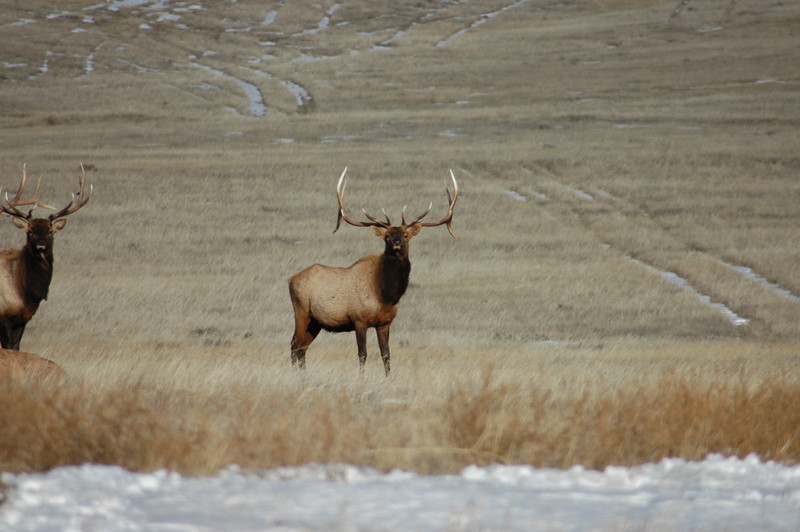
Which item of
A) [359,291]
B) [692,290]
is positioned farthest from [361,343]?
Answer: [692,290]

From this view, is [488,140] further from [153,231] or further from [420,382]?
[420,382]

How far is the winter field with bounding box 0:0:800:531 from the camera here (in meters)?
4.50

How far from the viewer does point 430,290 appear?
21234mm

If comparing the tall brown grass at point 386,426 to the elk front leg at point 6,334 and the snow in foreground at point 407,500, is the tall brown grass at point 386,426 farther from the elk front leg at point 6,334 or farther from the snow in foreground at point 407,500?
the elk front leg at point 6,334

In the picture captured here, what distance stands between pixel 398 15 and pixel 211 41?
80.5ft

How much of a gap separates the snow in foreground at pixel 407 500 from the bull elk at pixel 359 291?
6.44 meters

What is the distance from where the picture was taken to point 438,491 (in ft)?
14.4

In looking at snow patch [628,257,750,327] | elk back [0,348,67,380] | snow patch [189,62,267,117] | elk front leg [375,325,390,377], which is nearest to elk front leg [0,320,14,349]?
elk back [0,348,67,380]

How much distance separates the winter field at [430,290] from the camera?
4496 millimetres

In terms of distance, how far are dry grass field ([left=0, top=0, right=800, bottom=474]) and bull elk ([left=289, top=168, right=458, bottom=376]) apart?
0.88m

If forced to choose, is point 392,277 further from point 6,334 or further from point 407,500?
point 407,500

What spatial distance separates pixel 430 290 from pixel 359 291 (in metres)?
9.65

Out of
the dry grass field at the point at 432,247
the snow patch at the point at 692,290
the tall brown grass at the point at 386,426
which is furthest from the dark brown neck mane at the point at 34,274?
the snow patch at the point at 692,290

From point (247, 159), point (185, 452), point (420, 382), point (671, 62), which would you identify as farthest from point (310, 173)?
point (671, 62)
